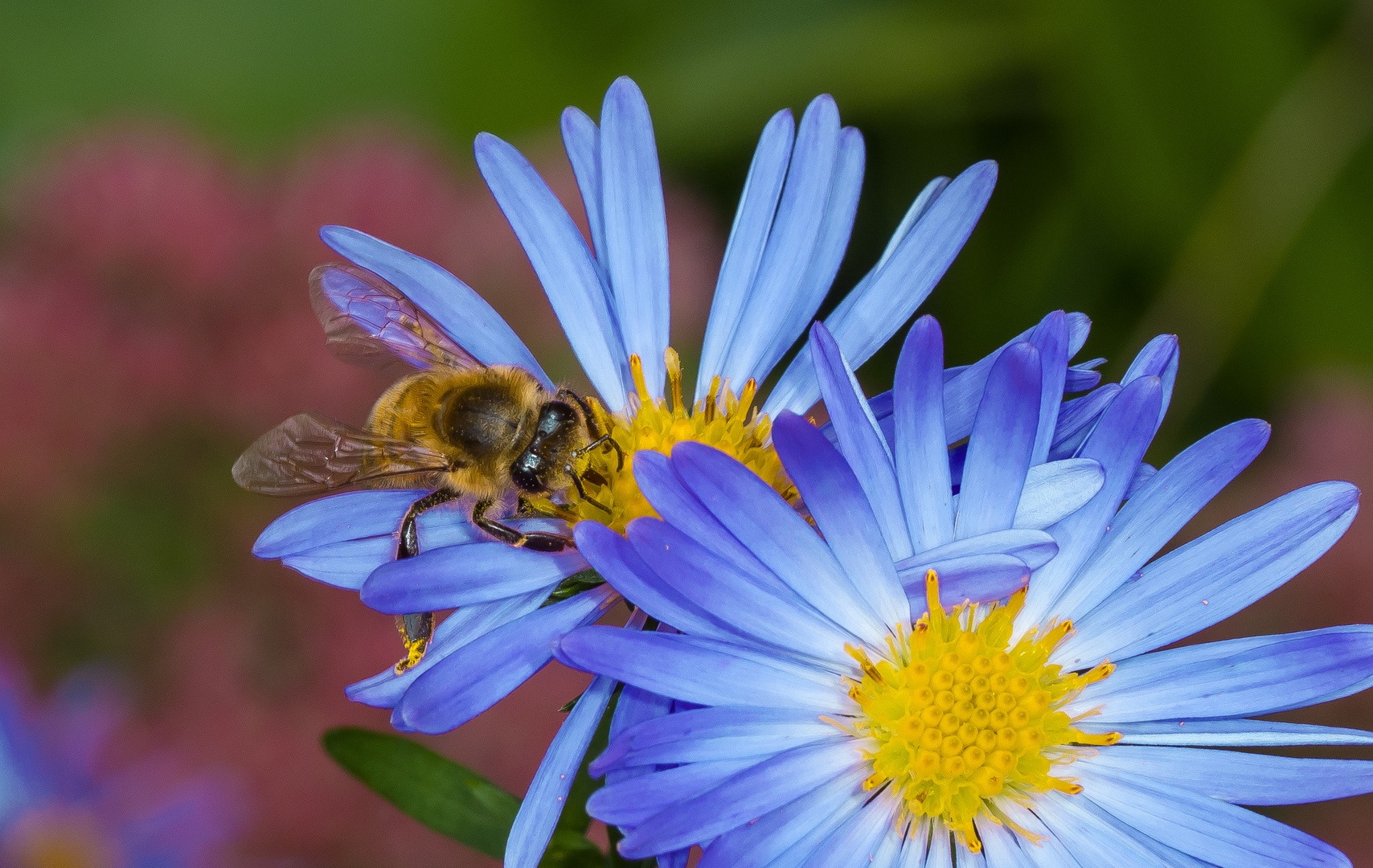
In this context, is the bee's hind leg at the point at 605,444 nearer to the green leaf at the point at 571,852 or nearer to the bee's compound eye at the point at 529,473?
the bee's compound eye at the point at 529,473

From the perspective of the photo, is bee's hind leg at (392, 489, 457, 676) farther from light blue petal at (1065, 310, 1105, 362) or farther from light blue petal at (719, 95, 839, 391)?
light blue petal at (1065, 310, 1105, 362)

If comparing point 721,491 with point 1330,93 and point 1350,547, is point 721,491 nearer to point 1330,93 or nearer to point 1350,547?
point 1350,547

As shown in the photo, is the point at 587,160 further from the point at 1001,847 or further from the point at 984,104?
the point at 984,104

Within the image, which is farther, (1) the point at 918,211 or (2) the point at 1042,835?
(1) the point at 918,211

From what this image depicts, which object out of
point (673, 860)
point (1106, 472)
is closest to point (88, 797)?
point (673, 860)

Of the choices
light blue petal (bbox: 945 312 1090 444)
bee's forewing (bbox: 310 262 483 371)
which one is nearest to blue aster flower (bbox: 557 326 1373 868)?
light blue petal (bbox: 945 312 1090 444)

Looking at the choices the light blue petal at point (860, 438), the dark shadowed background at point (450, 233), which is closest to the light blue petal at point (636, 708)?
the light blue petal at point (860, 438)

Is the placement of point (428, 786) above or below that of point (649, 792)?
below
